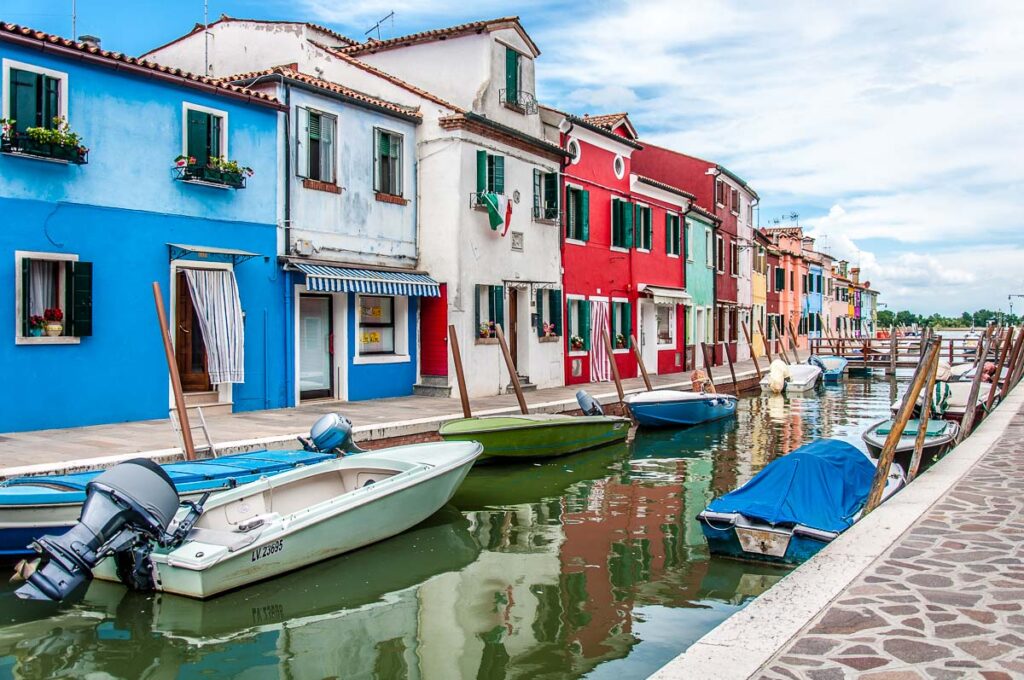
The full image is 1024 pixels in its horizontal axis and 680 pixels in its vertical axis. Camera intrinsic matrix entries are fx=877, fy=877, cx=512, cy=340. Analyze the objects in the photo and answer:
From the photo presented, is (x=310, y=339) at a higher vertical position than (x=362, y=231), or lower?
lower

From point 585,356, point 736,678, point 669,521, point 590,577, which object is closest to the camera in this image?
A: point 736,678

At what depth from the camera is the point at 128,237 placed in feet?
41.9

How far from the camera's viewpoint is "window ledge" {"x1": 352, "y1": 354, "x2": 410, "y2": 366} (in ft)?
54.0

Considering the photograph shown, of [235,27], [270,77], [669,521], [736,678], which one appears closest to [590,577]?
[669,521]

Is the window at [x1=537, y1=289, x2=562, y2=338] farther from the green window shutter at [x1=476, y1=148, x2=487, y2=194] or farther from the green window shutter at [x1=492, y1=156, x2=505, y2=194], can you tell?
the green window shutter at [x1=476, y1=148, x2=487, y2=194]

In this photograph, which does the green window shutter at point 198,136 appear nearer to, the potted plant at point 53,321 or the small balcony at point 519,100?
the potted plant at point 53,321

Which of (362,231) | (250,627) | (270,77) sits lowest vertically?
(250,627)

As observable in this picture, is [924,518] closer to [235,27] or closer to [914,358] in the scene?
[235,27]

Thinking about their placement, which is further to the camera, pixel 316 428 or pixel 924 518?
pixel 316 428

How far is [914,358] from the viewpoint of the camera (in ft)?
143

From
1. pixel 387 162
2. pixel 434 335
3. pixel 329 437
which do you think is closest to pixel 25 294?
pixel 329 437

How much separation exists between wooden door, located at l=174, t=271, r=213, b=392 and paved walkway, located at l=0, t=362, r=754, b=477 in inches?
30.3

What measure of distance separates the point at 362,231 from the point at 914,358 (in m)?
35.5

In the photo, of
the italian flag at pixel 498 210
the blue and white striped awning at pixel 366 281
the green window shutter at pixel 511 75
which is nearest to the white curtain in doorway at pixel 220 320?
the blue and white striped awning at pixel 366 281
